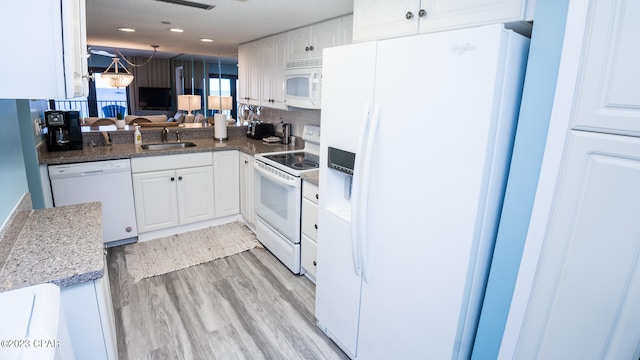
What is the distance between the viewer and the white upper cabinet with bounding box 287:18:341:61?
2.72 meters

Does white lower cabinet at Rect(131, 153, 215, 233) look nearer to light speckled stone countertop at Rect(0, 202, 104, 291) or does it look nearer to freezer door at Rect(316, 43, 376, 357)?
light speckled stone countertop at Rect(0, 202, 104, 291)

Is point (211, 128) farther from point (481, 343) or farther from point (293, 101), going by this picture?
point (481, 343)

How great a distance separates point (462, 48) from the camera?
3.92 ft

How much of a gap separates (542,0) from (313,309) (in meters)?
2.17

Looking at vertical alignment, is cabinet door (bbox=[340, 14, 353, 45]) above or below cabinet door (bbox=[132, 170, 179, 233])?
above

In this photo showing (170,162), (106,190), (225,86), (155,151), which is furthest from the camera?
(225,86)

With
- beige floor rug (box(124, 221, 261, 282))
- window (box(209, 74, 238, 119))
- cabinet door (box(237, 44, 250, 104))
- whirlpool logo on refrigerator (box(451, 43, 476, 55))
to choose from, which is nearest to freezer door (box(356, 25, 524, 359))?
whirlpool logo on refrigerator (box(451, 43, 476, 55))

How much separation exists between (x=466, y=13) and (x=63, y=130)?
3.38m

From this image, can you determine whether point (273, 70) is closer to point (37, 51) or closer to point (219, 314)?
point (219, 314)

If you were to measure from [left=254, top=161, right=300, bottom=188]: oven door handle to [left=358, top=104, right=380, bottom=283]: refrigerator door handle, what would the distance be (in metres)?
1.13

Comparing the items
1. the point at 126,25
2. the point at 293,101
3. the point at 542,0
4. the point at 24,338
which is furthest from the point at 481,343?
the point at 126,25

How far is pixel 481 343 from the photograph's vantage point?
138 cm

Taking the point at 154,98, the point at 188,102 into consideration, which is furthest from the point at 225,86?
the point at 188,102

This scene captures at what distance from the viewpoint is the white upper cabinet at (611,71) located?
0.86 meters
